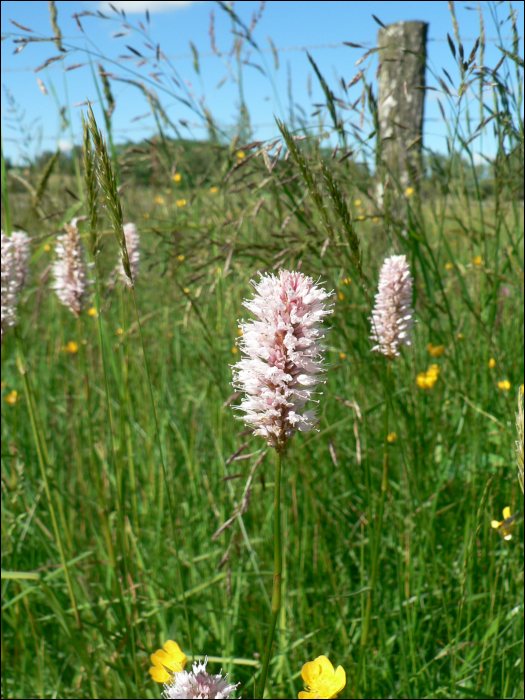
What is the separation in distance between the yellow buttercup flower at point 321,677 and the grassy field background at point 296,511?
175mm

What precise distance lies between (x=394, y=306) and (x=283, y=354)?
55cm

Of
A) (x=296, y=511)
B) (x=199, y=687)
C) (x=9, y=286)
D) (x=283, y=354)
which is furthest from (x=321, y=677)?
(x=9, y=286)

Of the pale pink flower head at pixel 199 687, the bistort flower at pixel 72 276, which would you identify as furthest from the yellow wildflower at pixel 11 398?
the pale pink flower head at pixel 199 687

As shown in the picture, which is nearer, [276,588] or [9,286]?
[276,588]

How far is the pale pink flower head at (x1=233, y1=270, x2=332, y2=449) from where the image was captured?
72 cm

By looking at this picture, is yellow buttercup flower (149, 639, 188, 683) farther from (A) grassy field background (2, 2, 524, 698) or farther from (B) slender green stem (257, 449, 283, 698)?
(B) slender green stem (257, 449, 283, 698)

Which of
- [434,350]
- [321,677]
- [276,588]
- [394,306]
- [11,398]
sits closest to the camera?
[276,588]

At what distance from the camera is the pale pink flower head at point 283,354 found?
718mm

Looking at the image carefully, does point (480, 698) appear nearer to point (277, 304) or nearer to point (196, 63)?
point (277, 304)

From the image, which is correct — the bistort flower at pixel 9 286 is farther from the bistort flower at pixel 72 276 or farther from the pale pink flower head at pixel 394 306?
the pale pink flower head at pixel 394 306

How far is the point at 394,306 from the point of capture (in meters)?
1.21

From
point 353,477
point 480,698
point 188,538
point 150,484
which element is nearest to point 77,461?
point 150,484

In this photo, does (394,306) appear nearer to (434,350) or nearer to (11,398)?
(434,350)

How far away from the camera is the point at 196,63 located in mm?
2131
